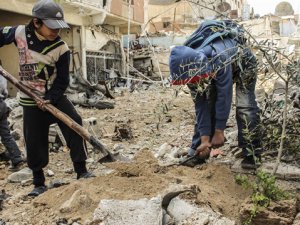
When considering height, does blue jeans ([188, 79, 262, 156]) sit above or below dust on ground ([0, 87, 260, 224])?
above

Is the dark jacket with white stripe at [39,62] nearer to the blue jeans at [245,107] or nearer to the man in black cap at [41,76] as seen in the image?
the man in black cap at [41,76]

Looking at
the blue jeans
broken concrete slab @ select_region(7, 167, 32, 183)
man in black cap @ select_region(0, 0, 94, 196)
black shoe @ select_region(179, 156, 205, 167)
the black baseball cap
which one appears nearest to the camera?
the black baseball cap

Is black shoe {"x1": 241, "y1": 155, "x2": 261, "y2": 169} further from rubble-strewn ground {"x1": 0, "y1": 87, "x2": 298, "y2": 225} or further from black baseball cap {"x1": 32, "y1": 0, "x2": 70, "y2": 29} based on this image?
black baseball cap {"x1": 32, "y1": 0, "x2": 70, "y2": 29}

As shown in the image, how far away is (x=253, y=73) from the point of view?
326 centimetres

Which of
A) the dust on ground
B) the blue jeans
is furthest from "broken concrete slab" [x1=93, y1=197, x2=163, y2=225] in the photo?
the blue jeans

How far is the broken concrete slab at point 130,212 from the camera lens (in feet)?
8.34

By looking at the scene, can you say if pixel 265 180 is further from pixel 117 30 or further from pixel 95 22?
pixel 117 30

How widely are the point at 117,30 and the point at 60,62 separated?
55.2ft

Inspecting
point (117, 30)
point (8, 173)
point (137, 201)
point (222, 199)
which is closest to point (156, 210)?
point (137, 201)

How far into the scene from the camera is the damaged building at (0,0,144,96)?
11.6 metres

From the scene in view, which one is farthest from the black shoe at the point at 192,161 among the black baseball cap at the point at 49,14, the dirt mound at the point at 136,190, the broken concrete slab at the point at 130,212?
the black baseball cap at the point at 49,14

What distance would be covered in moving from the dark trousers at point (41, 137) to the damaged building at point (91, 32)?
7.86 m

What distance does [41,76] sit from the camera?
11.9 ft

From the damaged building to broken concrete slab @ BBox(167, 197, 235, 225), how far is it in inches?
364
